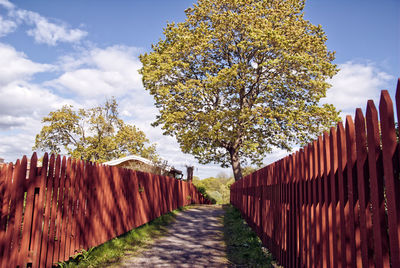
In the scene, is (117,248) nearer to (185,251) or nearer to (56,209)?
(185,251)

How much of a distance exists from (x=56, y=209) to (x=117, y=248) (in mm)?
2333

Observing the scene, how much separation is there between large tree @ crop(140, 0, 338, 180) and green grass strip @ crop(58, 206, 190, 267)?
34.2ft

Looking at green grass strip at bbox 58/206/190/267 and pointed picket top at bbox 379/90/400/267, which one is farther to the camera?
green grass strip at bbox 58/206/190/267

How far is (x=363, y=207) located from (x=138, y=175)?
8521mm

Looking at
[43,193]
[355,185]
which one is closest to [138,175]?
[43,193]

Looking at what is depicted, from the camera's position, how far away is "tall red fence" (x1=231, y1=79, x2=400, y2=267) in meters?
1.96

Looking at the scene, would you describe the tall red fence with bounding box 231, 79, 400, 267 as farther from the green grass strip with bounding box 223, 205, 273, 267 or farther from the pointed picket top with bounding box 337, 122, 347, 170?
the green grass strip with bounding box 223, 205, 273, 267

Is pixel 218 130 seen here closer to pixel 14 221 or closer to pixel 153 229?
pixel 153 229

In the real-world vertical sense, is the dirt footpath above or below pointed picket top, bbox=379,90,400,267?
below

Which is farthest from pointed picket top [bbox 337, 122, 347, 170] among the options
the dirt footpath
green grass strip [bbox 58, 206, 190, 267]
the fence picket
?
green grass strip [bbox 58, 206, 190, 267]

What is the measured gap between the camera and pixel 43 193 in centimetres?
497

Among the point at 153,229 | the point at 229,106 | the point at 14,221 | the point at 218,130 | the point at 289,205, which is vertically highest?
the point at 229,106

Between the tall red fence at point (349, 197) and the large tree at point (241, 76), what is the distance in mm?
15059

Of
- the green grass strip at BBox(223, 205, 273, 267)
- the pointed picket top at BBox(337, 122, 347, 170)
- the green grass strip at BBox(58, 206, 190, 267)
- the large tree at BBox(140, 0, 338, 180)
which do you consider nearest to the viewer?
the pointed picket top at BBox(337, 122, 347, 170)
